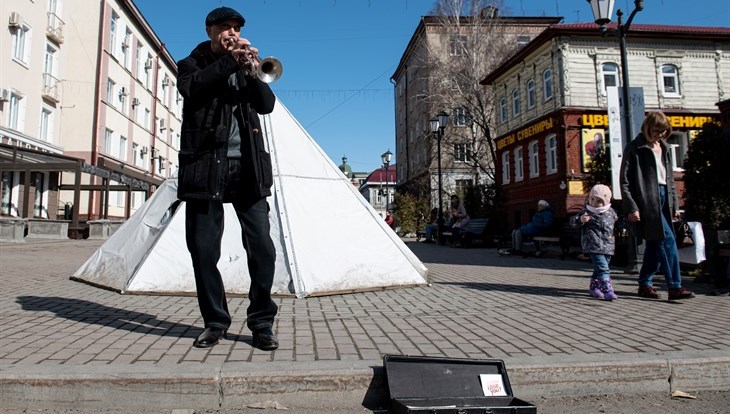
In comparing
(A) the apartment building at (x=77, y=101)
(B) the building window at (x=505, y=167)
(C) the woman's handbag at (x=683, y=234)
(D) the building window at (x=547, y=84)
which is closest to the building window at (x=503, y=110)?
(B) the building window at (x=505, y=167)

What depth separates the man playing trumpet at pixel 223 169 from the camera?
3066 mm

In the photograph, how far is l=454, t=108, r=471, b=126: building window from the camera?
3209 cm

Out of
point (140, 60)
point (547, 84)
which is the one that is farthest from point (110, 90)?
point (547, 84)

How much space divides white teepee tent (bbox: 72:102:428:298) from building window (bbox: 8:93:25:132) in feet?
65.0

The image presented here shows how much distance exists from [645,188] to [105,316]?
17.9 feet

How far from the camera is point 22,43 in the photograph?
22.5 meters

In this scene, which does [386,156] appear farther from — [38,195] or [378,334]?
[378,334]

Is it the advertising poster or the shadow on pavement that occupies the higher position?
the advertising poster

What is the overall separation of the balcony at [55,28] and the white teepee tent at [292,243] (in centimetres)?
2325

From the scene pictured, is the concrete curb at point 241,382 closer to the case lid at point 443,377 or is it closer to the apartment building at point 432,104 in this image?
the case lid at point 443,377

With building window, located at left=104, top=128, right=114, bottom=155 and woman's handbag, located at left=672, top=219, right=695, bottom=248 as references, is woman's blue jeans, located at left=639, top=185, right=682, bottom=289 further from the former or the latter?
building window, located at left=104, top=128, right=114, bottom=155

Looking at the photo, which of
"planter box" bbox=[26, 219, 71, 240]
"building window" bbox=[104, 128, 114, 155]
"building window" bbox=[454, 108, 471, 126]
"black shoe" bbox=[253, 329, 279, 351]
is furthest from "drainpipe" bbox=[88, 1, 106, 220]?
"black shoe" bbox=[253, 329, 279, 351]

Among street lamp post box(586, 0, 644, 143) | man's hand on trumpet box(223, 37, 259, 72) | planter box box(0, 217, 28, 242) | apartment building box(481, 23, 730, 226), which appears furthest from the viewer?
apartment building box(481, 23, 730, 226)

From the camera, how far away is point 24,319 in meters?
4.04
